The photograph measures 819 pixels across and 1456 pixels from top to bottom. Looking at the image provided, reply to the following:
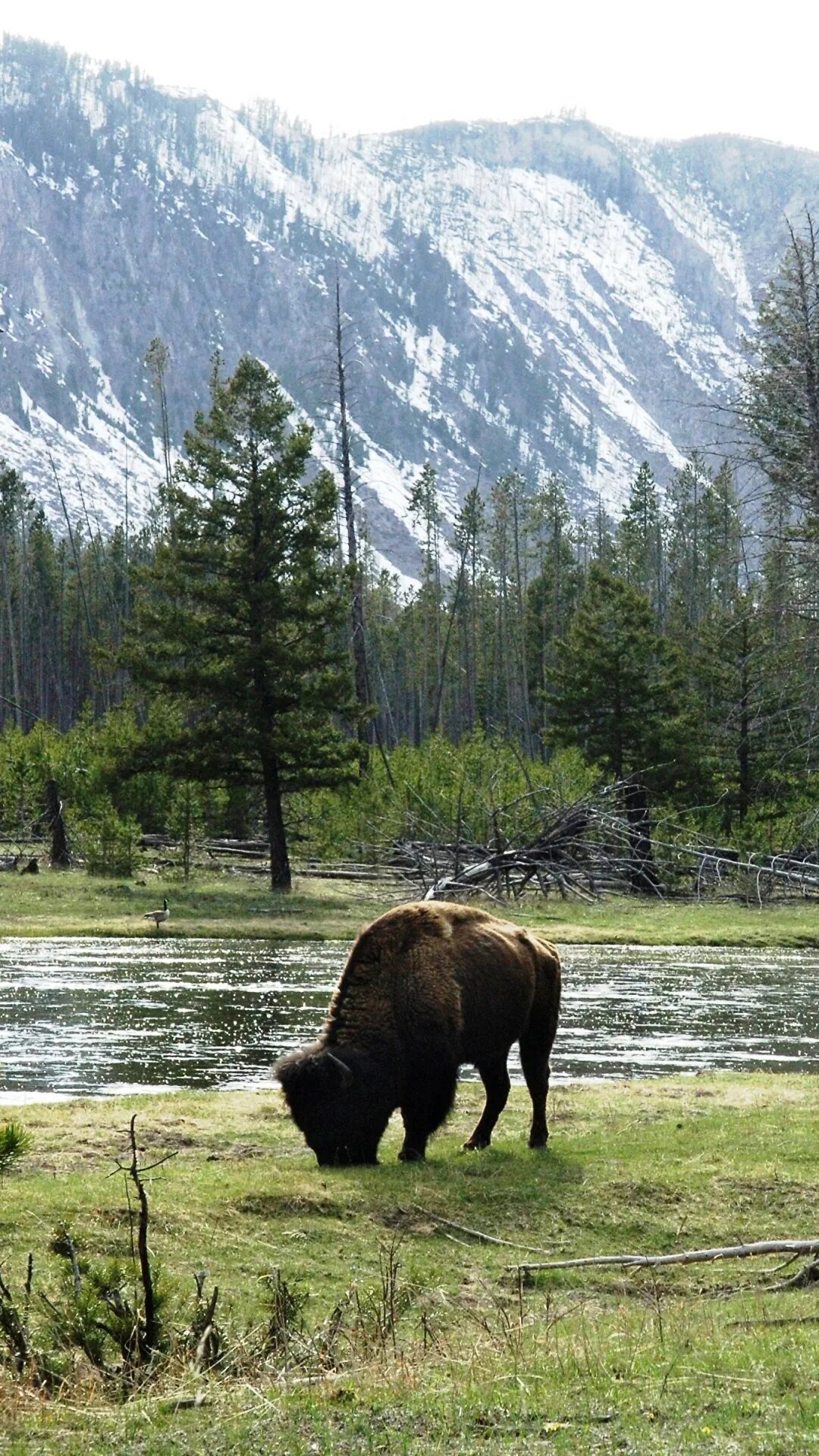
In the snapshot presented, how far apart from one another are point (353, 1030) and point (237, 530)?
1100 inches

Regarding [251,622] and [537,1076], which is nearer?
[537,1076]

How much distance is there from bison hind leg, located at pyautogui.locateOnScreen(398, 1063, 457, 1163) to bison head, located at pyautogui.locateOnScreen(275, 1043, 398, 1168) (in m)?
0.21

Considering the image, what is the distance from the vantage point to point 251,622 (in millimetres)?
37812

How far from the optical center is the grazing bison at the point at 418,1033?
1095 centimetres

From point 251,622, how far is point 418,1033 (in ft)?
89.7

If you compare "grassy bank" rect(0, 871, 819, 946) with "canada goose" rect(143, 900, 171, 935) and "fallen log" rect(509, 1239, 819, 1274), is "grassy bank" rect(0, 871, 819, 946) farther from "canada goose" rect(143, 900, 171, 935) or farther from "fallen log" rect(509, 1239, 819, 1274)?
"fallen log" rect(509, 1239, 819, 1274)

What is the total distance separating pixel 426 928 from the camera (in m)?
11.7

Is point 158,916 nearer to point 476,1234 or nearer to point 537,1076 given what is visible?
point 537,1076

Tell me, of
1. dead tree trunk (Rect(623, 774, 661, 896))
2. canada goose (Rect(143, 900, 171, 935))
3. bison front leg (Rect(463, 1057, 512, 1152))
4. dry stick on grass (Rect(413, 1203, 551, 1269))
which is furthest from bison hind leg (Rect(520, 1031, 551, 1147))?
dead tree trunk (Rect(623, 774, 661, 896))

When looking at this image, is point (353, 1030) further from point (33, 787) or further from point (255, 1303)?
point (33, 787)

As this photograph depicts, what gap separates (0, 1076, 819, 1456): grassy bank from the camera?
221 inches

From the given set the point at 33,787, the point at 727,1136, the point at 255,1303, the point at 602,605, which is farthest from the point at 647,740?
the point at 255,1303

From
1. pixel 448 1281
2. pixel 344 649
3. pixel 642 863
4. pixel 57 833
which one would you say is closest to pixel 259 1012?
pixel 448 1281

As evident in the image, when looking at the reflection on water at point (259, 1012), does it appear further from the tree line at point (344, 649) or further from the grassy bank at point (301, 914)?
the tree line at point (344, 649)
